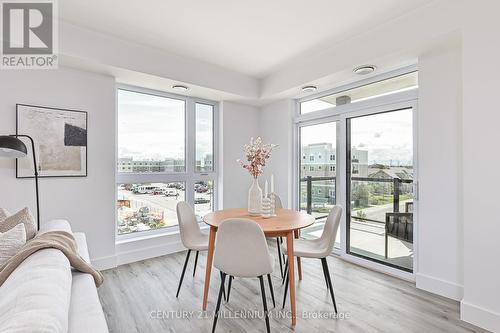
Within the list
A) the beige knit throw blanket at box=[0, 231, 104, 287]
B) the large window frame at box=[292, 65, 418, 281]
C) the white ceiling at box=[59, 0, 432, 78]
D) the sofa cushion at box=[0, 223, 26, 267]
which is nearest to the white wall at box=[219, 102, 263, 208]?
the large window frame at box=[292, 65, 418, 281]

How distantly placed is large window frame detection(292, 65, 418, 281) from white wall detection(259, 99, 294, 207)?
102mm

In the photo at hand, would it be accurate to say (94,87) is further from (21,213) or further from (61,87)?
(21,213)

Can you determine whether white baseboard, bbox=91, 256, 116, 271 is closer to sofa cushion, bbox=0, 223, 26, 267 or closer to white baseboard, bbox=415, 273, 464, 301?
sofa cushion, bbox=0, 223, 26, 267

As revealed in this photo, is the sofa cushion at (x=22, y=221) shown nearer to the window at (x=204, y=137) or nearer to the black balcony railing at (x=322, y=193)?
the window at (x=204, y=137)

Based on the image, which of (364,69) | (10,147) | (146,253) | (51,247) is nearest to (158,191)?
(146,253)

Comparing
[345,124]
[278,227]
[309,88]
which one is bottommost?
[278,227]

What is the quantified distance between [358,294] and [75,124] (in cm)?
360

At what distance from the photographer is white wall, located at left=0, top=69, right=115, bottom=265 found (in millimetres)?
2510

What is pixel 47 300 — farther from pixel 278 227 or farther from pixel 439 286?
pixel 439 286

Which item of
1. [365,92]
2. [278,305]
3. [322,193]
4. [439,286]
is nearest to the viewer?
[278,305]

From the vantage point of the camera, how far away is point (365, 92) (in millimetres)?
3244

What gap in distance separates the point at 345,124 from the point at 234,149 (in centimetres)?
190

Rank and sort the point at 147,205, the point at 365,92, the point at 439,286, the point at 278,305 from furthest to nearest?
the point at 147,205 → the point at 365,92 → the point at 439,286 → the point at 278,305

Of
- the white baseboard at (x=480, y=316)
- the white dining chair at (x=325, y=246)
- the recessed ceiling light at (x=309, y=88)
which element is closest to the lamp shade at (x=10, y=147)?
the white dining chair at (x=325, y=246)
